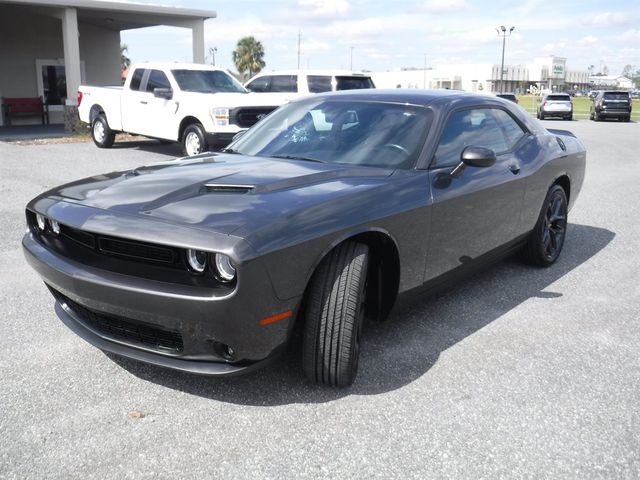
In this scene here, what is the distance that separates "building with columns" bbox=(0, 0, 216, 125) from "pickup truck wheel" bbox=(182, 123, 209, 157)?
7.60 m

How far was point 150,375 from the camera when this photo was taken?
3.32 m

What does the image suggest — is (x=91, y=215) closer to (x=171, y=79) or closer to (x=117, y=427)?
(x=117, y=427)

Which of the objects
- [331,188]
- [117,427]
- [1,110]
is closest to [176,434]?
[117,427]

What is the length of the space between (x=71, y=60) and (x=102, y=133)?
427cm

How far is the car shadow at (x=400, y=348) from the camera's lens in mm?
3168

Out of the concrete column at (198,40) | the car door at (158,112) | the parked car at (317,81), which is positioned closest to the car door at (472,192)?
the car door at (158,112)

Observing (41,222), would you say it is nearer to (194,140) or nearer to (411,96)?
(411,96)

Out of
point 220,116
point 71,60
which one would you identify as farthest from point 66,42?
point 220,116

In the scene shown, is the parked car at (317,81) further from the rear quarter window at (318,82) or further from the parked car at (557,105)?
the parked car at (557,105)

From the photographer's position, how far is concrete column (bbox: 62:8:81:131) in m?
17.4

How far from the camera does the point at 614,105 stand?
1228 inches

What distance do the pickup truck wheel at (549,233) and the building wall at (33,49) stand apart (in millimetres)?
17781

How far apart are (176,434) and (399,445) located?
97cm

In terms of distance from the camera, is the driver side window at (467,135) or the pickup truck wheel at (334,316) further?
the driver side window at (467,135)
